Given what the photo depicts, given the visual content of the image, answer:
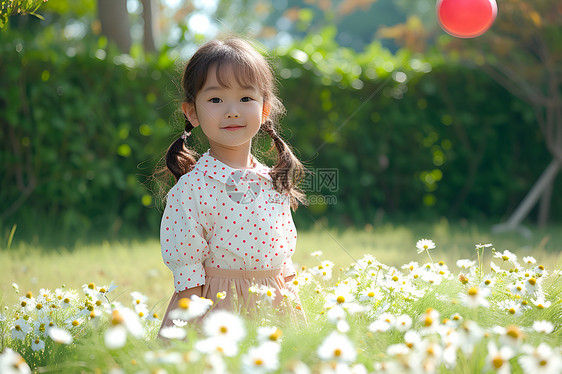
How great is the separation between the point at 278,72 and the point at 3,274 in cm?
284

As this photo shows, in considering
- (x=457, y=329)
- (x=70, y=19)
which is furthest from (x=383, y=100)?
(x=70, y=19)

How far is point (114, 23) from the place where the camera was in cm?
561

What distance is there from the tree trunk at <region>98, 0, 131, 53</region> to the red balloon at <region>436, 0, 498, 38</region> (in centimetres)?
328

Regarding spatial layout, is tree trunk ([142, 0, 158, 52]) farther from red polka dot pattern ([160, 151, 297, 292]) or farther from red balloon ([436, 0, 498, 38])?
red polka dot pattern ([160, 151, 297, 292])

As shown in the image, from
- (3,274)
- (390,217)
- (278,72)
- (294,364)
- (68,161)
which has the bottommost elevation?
(390,217)

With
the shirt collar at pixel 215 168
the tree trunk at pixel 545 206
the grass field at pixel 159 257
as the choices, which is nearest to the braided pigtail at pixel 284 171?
the shirt collar at pixel 215 168

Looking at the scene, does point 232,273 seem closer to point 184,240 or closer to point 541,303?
point 184,240

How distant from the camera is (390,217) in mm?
6031

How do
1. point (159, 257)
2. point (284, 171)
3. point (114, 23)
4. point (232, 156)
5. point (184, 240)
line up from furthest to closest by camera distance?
point (114, 23) < point (159, 257) < point (284, 171) < point (232, 156) < point (184, 240)

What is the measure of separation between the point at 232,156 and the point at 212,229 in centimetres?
32

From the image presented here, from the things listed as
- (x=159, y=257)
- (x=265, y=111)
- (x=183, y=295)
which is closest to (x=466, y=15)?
(x=265, y=111)

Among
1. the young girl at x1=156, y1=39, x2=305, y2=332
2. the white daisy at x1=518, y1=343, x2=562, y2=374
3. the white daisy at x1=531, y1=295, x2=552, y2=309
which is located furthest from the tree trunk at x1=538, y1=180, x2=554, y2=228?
the white daisy at x1=518, y1=343, x2=562, y2=374

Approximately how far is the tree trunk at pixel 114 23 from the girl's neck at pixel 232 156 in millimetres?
3780

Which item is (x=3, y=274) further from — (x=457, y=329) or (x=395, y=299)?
(x=457, y=329)
